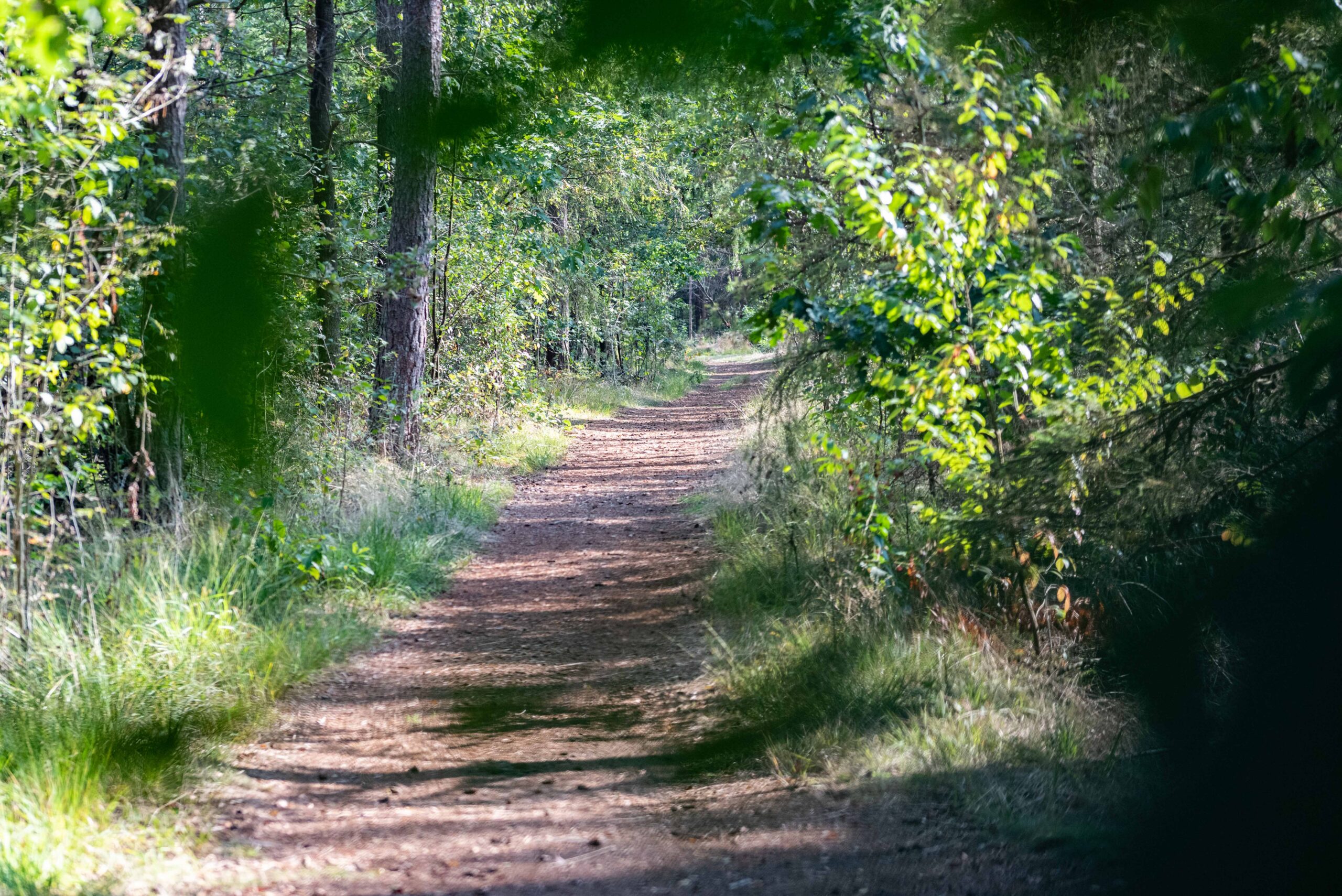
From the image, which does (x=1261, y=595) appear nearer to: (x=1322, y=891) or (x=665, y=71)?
(x=1322, y=891)

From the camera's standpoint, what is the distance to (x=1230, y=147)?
121 inches

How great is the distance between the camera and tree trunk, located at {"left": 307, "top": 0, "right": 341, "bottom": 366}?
18.2 ft

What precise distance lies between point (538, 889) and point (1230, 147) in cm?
338

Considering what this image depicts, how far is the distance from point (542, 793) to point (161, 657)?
1902 mm

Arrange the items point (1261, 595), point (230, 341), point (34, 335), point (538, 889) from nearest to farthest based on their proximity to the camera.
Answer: point (230, 341) < point (1261, 595) < point (538, 889) < point (34, 335)

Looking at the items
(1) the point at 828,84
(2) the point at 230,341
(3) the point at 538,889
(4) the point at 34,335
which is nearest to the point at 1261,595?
(2) the point at 230,341

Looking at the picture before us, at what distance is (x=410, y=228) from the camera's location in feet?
25.8

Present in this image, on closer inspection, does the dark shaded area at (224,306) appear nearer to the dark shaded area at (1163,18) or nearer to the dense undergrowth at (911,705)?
the dark shaded area at (1163,18)

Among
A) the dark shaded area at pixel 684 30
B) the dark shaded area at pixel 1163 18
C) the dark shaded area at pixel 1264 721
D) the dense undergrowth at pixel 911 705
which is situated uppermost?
the dark shaded area at pixel 1163 18

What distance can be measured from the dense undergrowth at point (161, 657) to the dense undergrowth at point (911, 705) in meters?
2.34

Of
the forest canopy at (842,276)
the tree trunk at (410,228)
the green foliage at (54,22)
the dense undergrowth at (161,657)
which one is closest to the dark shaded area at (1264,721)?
the forest canopy at (842,276)

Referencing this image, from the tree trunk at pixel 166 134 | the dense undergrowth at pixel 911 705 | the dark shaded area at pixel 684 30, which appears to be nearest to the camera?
the dark shaded area at pixel 684 30

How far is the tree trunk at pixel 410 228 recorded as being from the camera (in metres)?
1.00

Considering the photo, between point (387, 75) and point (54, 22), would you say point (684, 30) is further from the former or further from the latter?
point (387, 75)
